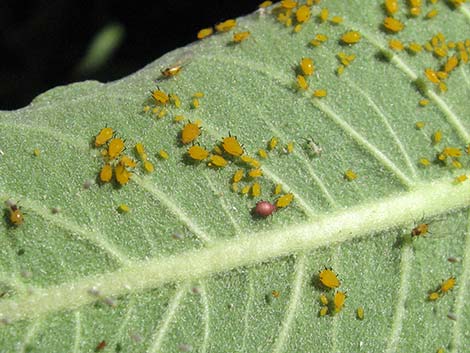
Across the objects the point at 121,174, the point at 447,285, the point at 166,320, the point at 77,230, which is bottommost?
the point at 447,285

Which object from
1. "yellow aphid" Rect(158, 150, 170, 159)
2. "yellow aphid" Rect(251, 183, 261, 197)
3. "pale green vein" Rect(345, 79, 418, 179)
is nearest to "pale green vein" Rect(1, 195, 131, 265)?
"yellow aphid" Rect(158, 150, 170, 159)

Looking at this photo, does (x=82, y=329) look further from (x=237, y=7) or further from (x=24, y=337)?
(x=237, y=7)

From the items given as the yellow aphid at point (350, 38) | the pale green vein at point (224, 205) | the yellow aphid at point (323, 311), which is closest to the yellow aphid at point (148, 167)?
the pale green vein at point (224, 205)

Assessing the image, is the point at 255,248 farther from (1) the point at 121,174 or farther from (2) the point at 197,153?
(1) the point at 121,174

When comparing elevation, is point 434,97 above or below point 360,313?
above

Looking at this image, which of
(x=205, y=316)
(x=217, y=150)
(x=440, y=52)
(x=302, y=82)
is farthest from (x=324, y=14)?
(x=205, y=316)

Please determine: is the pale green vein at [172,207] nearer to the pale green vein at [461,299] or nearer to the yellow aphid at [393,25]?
the pale green vein at [461,299]

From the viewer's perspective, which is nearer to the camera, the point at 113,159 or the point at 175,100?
the point at 113,159
